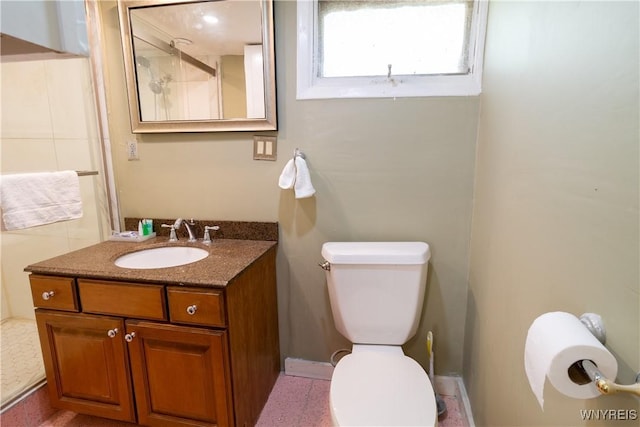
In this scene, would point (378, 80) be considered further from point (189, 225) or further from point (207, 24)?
point (189, 225)

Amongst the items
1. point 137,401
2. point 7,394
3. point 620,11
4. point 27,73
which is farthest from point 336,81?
point 7,394

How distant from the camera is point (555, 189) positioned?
739mm

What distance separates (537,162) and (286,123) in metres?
1.03

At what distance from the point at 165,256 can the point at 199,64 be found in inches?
37.3

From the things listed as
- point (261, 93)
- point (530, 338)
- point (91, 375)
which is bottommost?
point (91, 375)

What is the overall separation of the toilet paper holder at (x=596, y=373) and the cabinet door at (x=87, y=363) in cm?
139

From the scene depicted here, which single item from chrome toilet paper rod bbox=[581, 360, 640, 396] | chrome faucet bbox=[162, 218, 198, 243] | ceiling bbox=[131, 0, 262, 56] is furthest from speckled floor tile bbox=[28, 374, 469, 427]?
ceiling bbox=[131, 0, 262, 56]

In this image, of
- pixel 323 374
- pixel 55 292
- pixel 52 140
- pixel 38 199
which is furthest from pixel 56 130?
pixel 323 374

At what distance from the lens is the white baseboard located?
1.57 m

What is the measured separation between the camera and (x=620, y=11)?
0.54m

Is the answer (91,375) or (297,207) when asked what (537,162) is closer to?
(297,207)

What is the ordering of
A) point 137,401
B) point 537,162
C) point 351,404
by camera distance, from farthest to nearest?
1. point 137,401
2. point 351,404
3. point 537,162

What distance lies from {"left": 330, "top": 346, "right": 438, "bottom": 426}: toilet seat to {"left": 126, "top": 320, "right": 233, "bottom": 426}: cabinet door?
1.43 feet

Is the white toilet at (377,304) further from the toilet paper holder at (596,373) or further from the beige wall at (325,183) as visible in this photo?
the toilet paper holder at (596,373)
